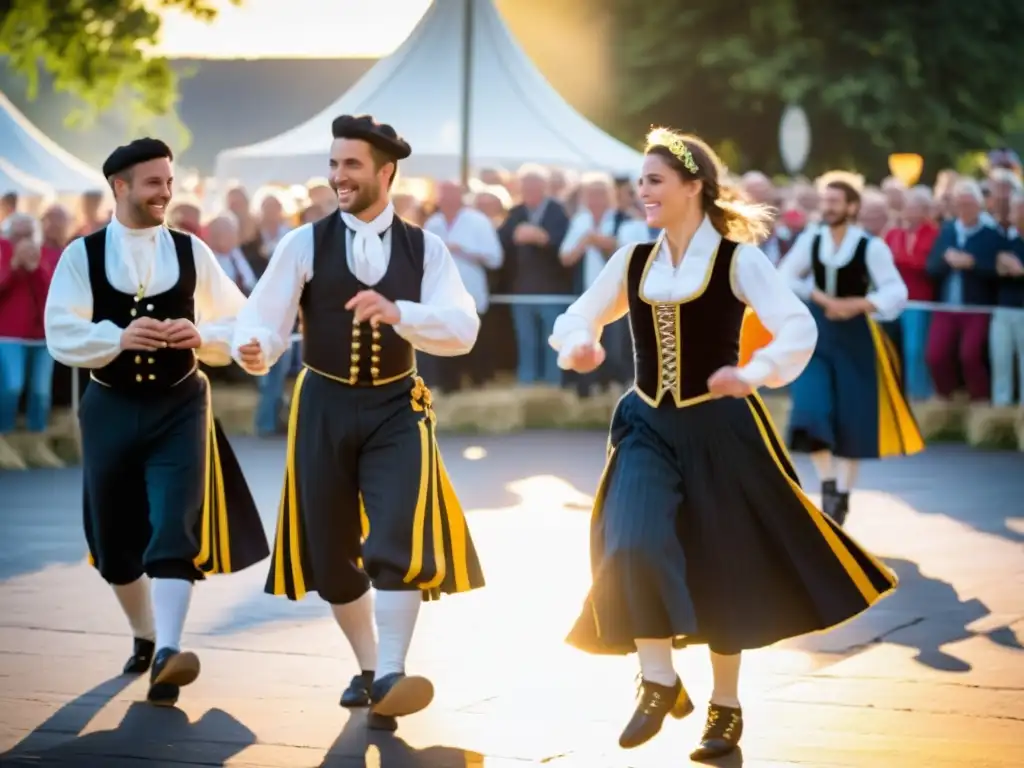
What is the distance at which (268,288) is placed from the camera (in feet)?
24.0

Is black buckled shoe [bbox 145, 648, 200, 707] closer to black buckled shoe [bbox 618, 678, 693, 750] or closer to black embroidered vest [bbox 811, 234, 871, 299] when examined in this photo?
black buckled shoe [bbox 618, 678, 693, 750]

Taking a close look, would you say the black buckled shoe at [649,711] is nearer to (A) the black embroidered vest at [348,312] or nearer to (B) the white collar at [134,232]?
(A) the black embroidered vest at [348,312]

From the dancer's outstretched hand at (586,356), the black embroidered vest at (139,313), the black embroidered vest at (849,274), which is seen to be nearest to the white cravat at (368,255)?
the dancer's outstretched hand at (586,356)

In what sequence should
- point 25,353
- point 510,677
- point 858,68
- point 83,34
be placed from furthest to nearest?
point 858,68 < point 83,34 < point 25,353 < point 510,677

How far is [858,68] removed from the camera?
112 ft

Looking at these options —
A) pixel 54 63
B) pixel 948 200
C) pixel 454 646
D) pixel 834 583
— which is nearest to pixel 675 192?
pixel 834 583

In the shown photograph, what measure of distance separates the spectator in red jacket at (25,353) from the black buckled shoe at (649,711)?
900cm

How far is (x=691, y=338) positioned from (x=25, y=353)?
9.13 meters

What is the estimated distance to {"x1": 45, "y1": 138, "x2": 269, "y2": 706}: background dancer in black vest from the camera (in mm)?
7836

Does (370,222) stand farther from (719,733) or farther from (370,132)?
(719,733)

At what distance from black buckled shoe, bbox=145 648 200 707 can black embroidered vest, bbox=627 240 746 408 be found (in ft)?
5.75

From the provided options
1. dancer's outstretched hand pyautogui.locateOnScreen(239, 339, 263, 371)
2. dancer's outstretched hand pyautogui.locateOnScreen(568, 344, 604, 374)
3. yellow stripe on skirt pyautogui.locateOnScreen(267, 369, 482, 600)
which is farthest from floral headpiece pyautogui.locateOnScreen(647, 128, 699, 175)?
dancer's outstretched hand pyautogui.locateOnScreen(239, 339, 263, 371)

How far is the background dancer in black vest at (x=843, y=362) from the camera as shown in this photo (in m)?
11.8

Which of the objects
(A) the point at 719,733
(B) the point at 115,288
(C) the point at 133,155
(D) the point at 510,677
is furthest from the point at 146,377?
(A) the point at 719,733
